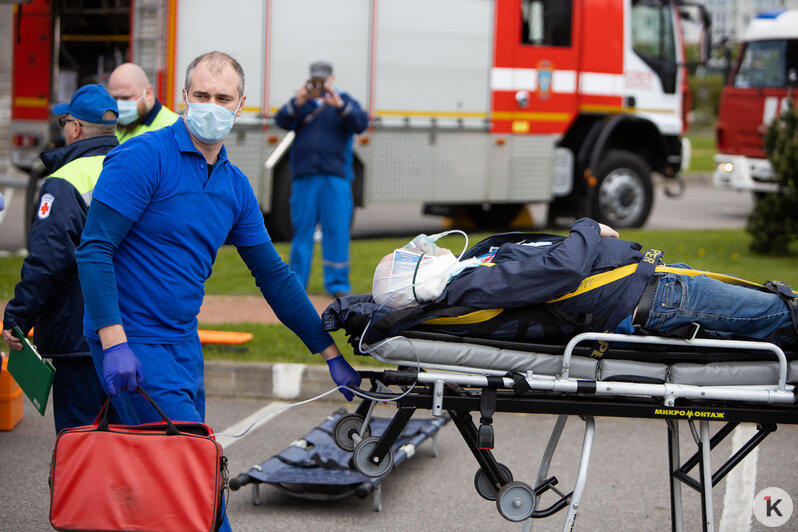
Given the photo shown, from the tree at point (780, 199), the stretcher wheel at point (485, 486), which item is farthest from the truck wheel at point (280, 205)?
the stretcher wheel at point (485, 486)

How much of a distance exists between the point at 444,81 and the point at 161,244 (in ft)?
32.5

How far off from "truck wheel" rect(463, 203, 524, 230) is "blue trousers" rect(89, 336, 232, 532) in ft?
39.1

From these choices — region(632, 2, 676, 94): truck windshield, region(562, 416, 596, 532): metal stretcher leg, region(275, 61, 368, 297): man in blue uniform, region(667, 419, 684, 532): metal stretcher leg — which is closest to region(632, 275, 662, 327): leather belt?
region(562, 416, 596, 532): metal stretcher leg

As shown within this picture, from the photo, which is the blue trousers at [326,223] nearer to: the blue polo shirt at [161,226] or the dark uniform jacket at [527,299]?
the dark uniform jacket at [527,299]

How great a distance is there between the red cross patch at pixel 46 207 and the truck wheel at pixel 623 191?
10.8 m

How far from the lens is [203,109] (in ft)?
11.3

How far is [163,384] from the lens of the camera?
340 cm

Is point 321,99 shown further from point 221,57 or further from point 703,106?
point 703,106

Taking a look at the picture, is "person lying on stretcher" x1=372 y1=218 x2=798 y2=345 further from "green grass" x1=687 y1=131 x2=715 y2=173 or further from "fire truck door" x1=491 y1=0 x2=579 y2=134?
"green grass" x1=687 y1=131 x2=715 y2=173

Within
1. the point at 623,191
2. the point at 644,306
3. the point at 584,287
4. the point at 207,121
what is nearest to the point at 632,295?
the point at 644,306

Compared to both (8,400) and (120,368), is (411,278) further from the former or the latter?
(8,400)

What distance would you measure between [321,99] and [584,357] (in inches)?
223

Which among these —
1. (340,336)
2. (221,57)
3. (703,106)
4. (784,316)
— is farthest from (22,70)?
(703,106)

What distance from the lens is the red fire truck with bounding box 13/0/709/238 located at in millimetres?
11633
